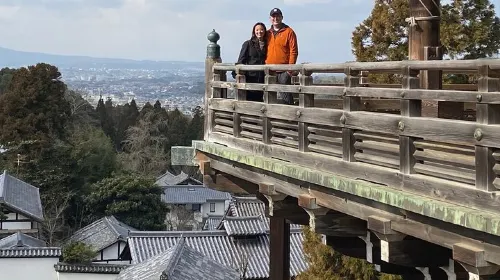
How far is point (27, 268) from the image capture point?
25.1m

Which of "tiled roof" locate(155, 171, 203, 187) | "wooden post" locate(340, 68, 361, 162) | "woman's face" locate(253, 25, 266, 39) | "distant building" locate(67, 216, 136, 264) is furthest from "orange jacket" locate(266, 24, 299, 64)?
"tiled roof" locate(155, 171, 203, 187)

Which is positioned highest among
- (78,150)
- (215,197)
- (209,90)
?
(209,90)

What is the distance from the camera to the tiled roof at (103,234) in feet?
102

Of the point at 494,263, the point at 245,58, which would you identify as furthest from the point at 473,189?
the point at 245,58

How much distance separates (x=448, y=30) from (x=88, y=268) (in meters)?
17.6

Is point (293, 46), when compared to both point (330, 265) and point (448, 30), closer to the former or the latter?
point (448, 30)

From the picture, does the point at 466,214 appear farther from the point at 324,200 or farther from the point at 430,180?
the point at 324,200

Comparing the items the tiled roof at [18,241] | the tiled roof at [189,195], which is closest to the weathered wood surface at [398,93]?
the tiled roof at [18,241]

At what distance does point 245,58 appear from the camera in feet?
23.2

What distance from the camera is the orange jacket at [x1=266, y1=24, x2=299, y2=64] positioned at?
6.75 metres

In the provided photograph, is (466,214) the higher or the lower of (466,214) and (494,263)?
the higher

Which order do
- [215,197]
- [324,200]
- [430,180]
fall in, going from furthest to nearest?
[215,197]
[324,200]
[430,180]

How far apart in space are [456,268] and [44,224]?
104 feet

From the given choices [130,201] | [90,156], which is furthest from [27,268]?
[90,156]
